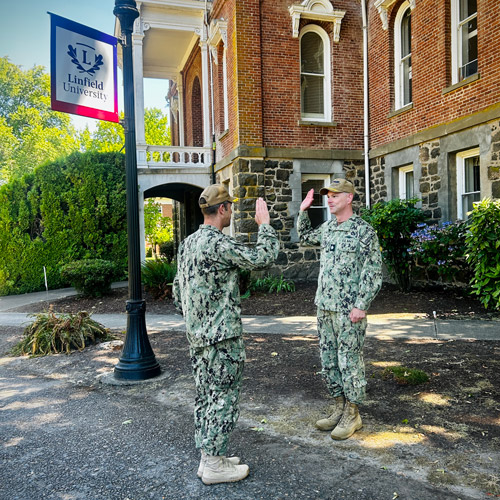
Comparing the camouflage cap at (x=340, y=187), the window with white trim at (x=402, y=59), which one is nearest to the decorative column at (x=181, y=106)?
the window with white trim at (x=402, y=59)

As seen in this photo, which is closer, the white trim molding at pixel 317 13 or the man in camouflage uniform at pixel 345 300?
the man in camouflage uniform at pixel 345 300

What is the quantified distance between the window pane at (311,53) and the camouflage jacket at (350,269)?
34.3 ft

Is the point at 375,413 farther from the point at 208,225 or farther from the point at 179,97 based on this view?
the point at 179,97

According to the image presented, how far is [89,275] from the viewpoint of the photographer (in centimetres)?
1156

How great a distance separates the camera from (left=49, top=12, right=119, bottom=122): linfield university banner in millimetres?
5230

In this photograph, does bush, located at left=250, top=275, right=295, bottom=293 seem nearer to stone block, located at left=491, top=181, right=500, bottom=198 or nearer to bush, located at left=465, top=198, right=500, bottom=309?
bush, located at left=465, top=198, right=500, bottom=309

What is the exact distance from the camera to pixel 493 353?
580cm

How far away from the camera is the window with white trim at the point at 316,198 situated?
1311cm

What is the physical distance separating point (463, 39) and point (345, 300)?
28.4ft

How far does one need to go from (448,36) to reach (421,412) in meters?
8.68

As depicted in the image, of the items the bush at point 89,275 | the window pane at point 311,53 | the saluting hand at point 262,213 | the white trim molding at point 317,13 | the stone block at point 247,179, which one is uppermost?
the white trim molding at point 317,13

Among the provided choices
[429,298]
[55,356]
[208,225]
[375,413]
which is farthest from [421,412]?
[429,298]

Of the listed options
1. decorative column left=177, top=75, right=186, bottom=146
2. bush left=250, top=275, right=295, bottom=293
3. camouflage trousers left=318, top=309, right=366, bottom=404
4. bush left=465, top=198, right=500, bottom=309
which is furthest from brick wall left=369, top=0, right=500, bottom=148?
decorative column left=177, top=75, right=186, bottom=146

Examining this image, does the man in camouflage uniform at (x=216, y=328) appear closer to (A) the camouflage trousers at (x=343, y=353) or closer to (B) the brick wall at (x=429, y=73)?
(A) the camouflage trousers at (x=343, y=353)
